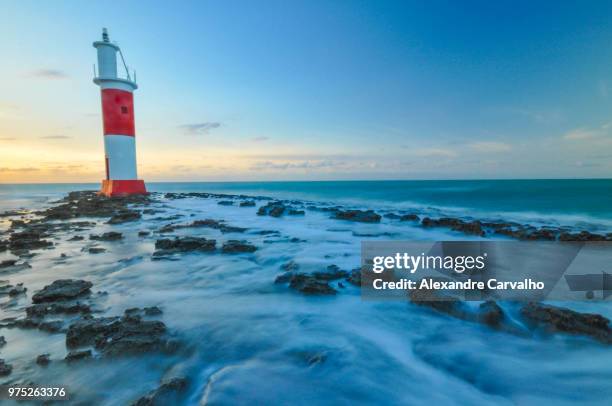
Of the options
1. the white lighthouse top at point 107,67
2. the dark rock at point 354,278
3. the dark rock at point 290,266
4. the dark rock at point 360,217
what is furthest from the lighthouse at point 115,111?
the dark rock at point 354,278

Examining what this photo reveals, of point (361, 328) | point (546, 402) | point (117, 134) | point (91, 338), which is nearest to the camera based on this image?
point (546, 402)

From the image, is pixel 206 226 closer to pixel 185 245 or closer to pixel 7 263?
pixel 185 245

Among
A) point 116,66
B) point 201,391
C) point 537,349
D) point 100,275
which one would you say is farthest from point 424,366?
point 116,66

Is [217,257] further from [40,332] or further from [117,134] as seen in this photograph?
[117,134]

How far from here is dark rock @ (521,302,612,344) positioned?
3748 millimetres

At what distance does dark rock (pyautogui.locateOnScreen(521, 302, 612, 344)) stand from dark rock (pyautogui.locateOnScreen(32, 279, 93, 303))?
650 cm

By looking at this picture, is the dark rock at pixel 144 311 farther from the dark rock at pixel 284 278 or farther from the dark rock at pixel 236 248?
the dark rock at pixel 236 248

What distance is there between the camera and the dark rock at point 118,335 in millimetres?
3389

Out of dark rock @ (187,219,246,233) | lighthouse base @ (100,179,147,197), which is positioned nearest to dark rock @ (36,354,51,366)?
dark rock @ (187,219,246,233)

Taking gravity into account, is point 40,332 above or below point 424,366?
above

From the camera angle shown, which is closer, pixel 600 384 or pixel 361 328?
pixel 600 384

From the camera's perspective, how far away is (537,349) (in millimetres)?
3539

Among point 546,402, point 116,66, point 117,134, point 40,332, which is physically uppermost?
point 116,66

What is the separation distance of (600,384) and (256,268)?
5.40 metres
